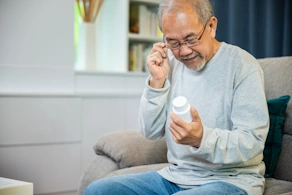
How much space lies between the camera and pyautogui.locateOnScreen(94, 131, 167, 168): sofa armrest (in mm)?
1606

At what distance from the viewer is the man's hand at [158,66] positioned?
128 centimetres

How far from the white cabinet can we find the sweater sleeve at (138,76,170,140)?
1.59m

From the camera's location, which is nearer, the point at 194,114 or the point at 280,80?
the point at 194,114

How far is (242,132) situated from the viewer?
3.51 feet

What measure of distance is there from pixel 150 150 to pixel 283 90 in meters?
0.59

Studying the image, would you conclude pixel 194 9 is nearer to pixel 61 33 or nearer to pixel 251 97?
pixel 251 97

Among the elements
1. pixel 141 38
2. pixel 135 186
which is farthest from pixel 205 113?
pixel 141 38

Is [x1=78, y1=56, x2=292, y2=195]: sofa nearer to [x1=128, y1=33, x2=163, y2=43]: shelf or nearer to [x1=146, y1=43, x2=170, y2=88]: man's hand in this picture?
[x1=146, y1=43, x2=170, y2=88]: man's hand

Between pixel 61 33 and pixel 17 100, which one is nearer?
pixel 17 100

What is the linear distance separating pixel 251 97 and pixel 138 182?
42cm

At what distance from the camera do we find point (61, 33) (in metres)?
2.57

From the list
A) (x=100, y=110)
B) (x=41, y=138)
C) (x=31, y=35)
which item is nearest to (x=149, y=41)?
(x=100, y=110)

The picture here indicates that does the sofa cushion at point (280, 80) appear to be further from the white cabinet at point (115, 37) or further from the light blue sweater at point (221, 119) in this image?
the white cabinet at point (115, 37)

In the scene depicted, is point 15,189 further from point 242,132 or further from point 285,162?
point 285,162
